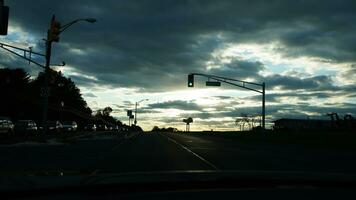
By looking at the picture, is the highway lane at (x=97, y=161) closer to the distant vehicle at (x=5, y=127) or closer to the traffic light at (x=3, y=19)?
the traffic light at (x=3, y=19)

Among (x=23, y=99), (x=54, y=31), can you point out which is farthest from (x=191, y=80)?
(x=23, y=99)

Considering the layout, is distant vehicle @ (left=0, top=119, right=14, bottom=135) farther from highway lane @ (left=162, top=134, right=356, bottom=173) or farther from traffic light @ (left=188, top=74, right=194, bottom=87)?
highway lane @ (left=162, top=134, right=356, bottom=173)

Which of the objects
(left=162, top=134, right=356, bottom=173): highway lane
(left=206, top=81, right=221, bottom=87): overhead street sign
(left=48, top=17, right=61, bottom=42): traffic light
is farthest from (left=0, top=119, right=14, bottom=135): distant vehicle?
(left=162, top=134, right=356, bottom=173): highway lane

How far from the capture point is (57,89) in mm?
157000

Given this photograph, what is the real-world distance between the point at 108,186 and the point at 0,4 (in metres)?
18.7

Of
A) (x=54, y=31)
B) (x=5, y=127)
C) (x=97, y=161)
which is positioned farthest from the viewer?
(x=5, y=127)

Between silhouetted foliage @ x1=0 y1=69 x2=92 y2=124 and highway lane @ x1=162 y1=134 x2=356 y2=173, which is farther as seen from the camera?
silhouetted foliage @ x1=0 y1=69 x2=92 y2=124

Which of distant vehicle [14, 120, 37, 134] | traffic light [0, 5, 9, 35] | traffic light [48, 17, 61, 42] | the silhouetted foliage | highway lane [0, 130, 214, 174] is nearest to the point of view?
highway lane [0, 130, 214, 174]

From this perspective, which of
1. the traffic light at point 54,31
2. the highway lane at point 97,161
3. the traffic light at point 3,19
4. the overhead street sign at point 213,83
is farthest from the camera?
the overhead street sign at point 213,83

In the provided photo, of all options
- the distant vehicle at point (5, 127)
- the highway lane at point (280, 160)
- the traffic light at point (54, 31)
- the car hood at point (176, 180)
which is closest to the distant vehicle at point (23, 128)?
the distant vehicle at point (5, 127)

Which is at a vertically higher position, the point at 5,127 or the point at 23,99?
the point at 23,99

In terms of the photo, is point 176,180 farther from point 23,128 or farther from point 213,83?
point 213,83

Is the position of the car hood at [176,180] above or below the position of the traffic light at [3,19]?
below

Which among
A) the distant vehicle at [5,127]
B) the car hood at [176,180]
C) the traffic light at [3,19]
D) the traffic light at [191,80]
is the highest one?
the traffic light at [191,80]
